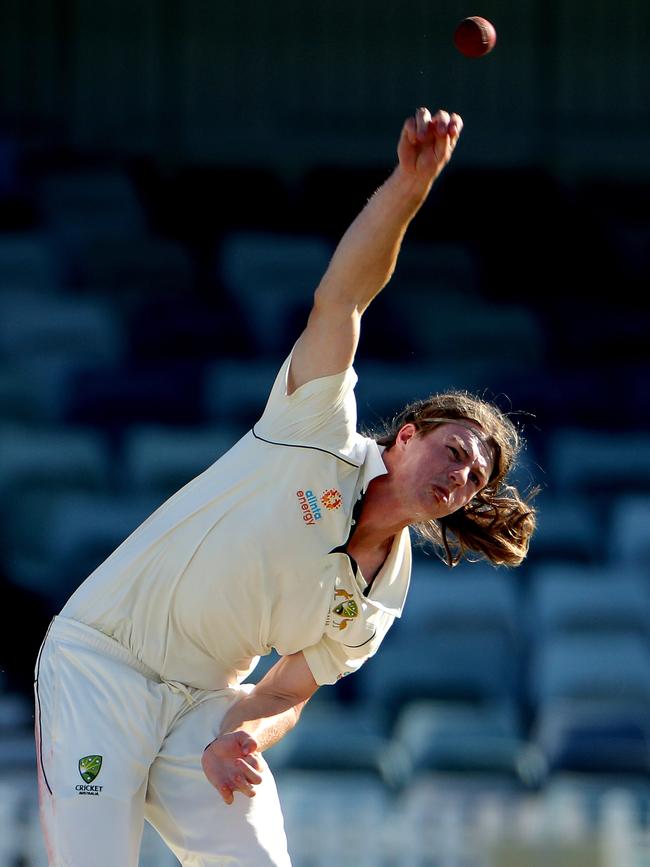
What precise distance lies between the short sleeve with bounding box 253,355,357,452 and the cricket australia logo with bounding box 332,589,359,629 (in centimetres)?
30

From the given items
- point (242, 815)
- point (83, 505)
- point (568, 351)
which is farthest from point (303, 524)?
point (568, 351)

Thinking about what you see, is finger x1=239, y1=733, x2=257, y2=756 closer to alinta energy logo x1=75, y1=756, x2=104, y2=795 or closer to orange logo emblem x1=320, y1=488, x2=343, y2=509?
alinta energy logo x1=75, y1=756, x2=104, y2=795

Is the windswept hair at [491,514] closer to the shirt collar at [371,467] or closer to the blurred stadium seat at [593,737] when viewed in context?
the shirt collar at [371,467]

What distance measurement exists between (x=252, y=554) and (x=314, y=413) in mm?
299

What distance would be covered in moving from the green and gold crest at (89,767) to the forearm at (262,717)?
0.27m

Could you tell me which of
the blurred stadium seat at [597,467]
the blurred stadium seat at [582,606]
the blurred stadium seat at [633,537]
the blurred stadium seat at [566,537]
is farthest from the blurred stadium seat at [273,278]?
the blurred stadium seat at [582,606]

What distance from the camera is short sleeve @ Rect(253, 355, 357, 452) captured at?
9.32 ft

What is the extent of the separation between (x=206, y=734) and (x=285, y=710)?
215mm

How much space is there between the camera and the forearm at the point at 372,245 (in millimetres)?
2689

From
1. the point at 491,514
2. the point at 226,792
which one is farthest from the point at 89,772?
the point at 491,514

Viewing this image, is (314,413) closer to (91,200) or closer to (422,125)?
(422,125)

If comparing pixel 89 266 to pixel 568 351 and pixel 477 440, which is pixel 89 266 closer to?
pixel 568 351

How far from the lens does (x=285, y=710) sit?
3.14 m

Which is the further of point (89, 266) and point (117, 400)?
point (89, 266)
